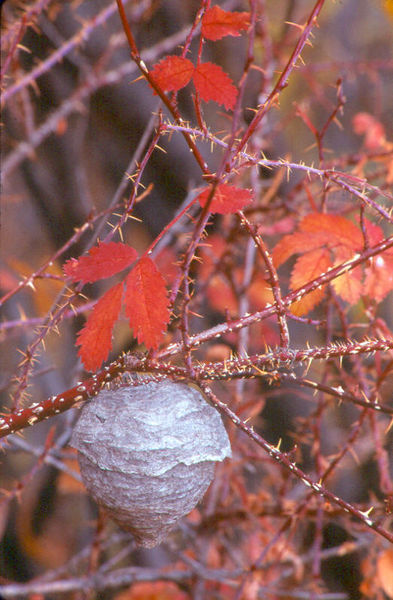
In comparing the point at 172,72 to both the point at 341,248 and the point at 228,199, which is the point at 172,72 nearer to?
the point at 228,199

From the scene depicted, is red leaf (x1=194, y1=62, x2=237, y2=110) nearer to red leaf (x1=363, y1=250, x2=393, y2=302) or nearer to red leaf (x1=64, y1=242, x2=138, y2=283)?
red leaf (x1=64, y1=242, x2=138, y2=283)

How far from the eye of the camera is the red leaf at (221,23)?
76 cm

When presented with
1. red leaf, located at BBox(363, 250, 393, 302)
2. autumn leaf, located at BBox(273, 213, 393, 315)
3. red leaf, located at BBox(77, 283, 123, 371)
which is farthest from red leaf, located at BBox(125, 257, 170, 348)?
red leaf, located at BBox(363, 250, 393, 302)

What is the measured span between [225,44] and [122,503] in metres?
1.99

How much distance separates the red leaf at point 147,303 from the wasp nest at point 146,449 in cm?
22

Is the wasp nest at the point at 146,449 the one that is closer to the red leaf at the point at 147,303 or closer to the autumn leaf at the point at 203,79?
the red leaf at the point at 147,303

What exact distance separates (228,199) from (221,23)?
0.91 ft

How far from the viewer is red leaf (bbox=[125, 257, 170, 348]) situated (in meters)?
0.72

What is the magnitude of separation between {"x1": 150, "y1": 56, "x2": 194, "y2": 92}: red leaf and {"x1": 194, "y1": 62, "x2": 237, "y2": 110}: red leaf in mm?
16

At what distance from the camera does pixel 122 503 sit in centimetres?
90

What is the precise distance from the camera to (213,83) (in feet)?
2.52

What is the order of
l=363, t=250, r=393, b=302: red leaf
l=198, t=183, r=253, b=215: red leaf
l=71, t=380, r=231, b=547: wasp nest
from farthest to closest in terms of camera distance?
1. l=363, t=250, r=393, b=302: red leaf
2. l=71, t=380, r=231, b=547: wasp nest
3. l=198, t=183, r=253, b=215: red leaf

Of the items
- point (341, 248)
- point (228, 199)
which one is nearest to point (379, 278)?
point (341, 248)

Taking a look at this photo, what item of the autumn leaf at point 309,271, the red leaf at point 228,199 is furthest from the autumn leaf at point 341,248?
the red leaf at point 228,199
